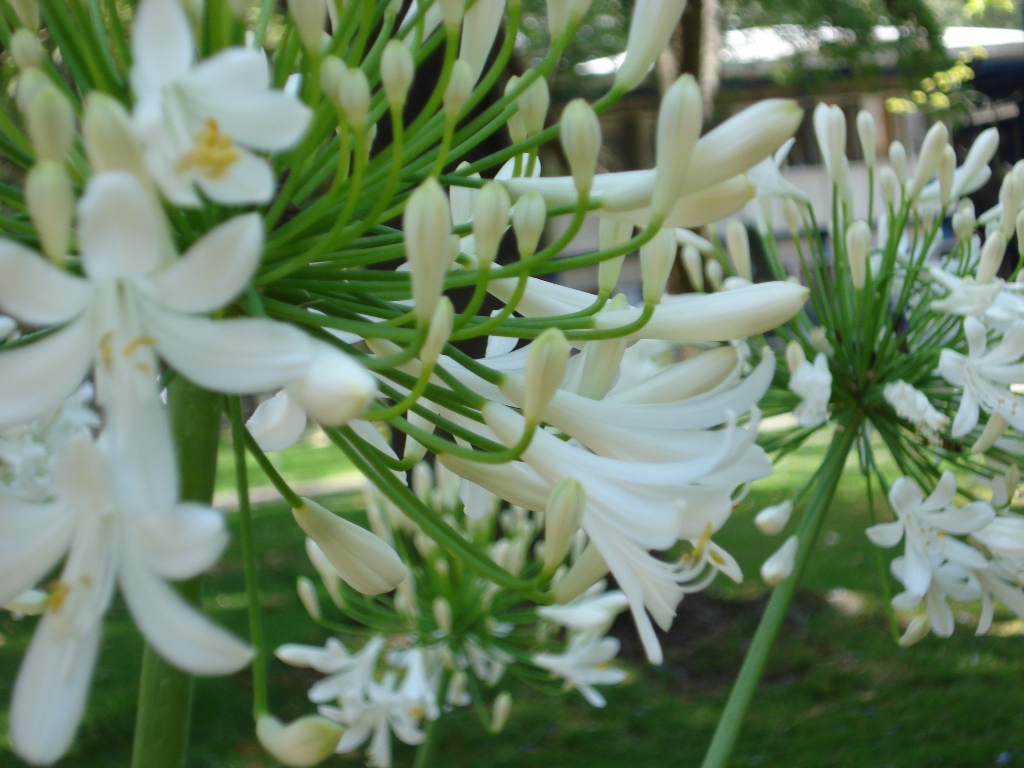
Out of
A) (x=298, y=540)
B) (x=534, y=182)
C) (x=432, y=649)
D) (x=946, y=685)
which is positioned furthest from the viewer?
(x=298, y=540)

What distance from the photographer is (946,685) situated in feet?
19.2

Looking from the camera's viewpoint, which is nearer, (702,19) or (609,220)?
(609,220)

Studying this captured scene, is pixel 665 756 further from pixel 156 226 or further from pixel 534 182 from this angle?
pixel 156 226

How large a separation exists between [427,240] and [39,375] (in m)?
0.29

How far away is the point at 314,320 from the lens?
3.18 feet

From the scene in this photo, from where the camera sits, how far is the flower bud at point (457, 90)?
3.11 ft

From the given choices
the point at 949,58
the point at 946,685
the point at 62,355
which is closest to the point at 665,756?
the point at 946,685

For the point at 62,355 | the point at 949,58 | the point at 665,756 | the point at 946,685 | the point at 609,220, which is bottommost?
the point at 946,685

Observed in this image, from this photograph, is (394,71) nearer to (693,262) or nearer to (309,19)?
(309,19)

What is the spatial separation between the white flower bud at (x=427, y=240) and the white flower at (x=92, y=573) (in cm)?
23

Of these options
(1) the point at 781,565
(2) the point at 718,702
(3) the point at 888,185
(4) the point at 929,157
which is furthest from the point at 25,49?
(2) the point at 718,702

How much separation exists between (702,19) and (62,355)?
6767mm

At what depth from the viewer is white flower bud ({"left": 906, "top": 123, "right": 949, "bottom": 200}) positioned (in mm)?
2459

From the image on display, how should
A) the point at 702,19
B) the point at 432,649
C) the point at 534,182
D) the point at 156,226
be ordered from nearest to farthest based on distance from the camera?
the point at 156,226 < the point at 534,182 < the point at 432,649 < the point at 702,19
